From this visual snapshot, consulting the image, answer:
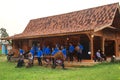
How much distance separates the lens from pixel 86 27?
20469 mm

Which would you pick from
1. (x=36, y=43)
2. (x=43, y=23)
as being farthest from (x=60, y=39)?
(x=43, y=23)

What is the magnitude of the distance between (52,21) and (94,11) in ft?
18.0

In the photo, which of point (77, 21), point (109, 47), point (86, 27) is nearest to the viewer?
point (86, 27)

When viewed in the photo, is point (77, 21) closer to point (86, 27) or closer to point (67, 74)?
point (86, 27)

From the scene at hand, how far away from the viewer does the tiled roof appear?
21.6 m

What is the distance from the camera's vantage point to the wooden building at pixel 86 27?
70.8 ft

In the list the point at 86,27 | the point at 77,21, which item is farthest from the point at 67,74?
the point at 77,21

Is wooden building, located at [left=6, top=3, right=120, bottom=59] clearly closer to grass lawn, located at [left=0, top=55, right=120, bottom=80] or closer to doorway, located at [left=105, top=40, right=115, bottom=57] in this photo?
doorway, located at [left=105, top=40, right=115, bottom=57]

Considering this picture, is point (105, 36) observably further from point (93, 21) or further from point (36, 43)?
point (36, 43)

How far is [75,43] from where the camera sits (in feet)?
76.3

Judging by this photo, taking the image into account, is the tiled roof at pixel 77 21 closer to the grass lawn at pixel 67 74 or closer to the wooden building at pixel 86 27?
the wooden building at pixel 86 27

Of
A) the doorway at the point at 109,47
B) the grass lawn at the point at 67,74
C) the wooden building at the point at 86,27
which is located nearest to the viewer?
the grass lawn at the point at 67,74

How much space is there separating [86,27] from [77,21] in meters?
3.85

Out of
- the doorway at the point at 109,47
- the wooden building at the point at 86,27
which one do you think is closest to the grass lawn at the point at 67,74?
the wooden building at the point at 86,27
